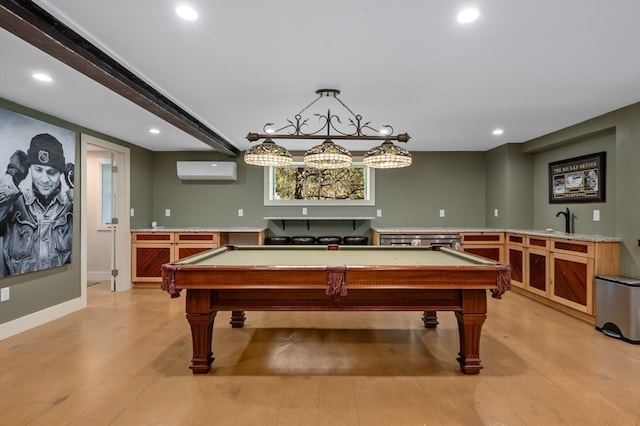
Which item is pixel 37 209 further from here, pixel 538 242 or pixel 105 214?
pixel 538 242

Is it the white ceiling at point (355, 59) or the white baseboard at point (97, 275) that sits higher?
the white ceiling at point (355, 59)

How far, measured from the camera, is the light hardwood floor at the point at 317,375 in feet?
6.25

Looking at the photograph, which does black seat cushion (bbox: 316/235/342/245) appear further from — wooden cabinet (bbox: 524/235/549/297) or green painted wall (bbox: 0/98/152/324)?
green painted wall (bbox: 0/98/152/324)

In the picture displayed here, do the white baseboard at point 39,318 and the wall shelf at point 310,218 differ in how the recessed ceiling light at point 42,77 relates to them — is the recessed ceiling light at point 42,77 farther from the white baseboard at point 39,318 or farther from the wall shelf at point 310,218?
the wall shelf at point 310,218

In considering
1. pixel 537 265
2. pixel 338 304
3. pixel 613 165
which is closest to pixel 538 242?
pixel 537 265

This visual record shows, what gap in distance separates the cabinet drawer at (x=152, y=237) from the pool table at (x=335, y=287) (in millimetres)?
2527

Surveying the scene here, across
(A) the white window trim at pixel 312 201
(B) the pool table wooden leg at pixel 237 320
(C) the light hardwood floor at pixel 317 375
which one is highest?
(A) the white window trim at pixel 312 201

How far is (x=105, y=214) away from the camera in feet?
18.5

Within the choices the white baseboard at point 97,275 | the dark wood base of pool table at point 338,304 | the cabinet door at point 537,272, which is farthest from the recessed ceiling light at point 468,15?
the white baseboard at point 97,275

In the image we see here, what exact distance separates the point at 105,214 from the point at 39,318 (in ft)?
8.50

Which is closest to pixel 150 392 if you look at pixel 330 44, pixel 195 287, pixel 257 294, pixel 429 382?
pixel 195 287

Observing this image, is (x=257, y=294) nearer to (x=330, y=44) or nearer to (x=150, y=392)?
(x=150, y=392)

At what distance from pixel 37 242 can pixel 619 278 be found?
5859 mm

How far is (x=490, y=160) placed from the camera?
555 cm
